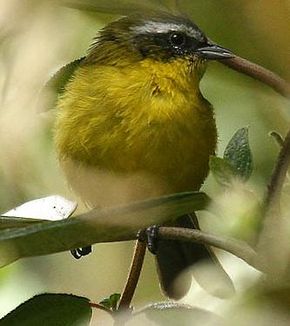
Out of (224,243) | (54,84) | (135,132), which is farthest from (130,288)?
(135,132)

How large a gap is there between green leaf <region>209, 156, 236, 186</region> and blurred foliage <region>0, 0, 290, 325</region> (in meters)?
0.03

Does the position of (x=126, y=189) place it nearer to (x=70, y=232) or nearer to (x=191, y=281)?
(x=191, y=281)

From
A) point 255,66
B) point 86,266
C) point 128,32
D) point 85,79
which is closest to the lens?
point 255,66

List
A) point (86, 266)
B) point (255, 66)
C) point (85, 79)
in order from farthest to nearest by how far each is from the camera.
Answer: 1. point (86, 266)
2. point (85, 79)
3. point (255, 66)

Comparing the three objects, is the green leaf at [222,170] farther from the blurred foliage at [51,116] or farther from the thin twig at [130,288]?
the thin twig at [130,288]

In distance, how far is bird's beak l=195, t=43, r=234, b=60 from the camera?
1514 millimetres

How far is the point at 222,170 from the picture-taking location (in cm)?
104

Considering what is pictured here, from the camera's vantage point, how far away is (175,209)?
3.40 ft

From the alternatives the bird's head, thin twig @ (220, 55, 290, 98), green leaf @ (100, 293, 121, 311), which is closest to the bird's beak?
the bird's head

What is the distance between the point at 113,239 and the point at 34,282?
120 centimetres

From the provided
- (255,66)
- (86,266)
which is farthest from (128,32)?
(255,66)

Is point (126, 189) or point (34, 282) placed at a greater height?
point (126, 189)

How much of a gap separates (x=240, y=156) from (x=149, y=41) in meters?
1.14

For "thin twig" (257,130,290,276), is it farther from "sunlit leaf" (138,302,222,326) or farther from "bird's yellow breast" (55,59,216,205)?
"bird's yellow breast" (55,59,216,205)
